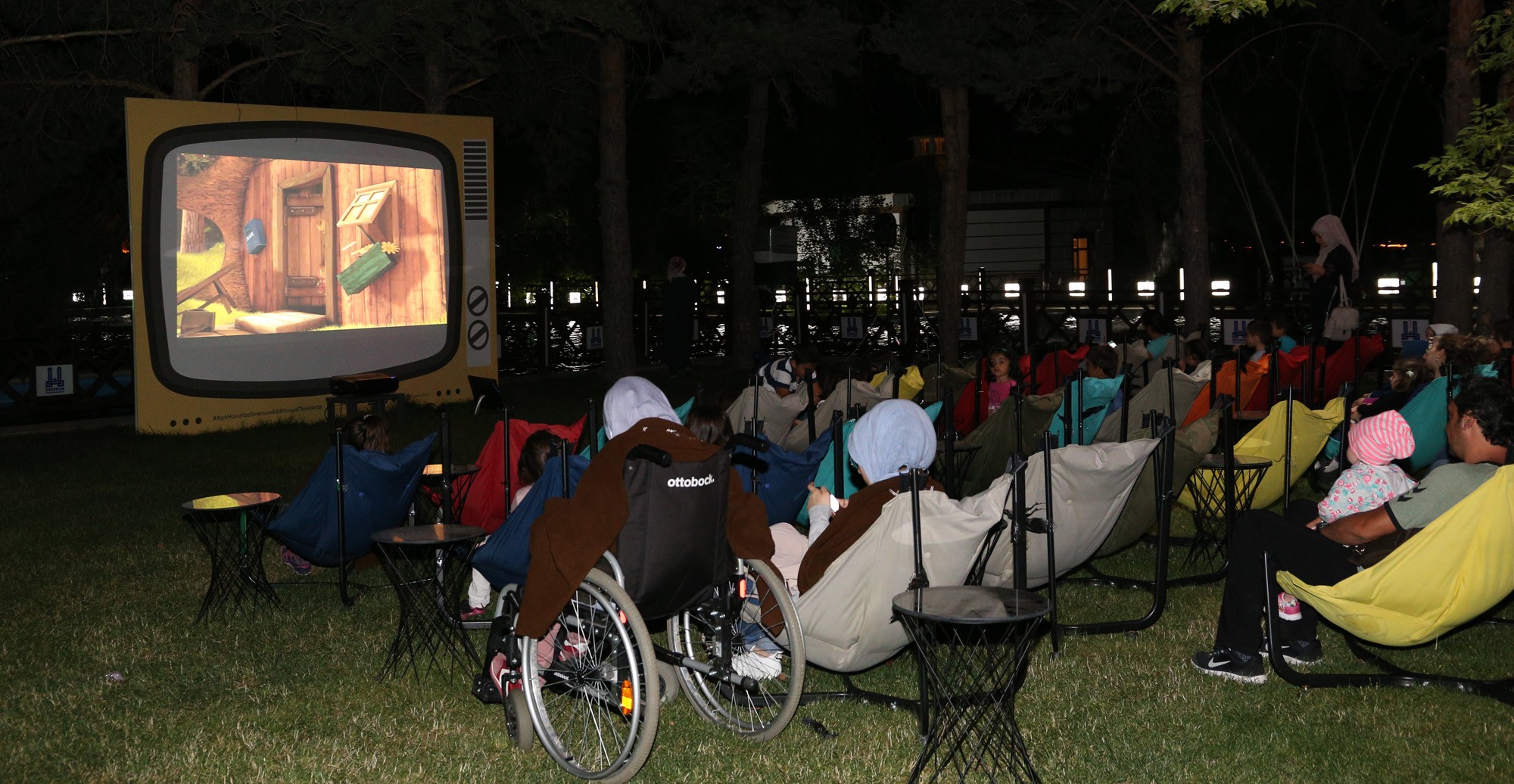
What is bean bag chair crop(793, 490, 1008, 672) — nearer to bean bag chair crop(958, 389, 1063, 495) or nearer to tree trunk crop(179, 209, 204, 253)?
bean bag chair crop(958, 389, 1063, 495)

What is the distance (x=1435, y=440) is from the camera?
7.16m

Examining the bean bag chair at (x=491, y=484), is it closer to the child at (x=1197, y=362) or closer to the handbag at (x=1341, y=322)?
the child at (x=1197, y=362)

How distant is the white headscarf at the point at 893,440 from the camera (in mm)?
4609

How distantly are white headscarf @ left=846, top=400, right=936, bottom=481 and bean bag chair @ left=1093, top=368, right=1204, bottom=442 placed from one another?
282cm

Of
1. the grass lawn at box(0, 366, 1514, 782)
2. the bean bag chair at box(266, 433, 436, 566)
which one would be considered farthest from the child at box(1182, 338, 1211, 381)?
the bean bag chair at box(266, 433, 436, 566)

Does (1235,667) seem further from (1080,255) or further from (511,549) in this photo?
(1080,255)

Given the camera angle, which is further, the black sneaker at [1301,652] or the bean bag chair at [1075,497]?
the black sneaker at [1301,652]

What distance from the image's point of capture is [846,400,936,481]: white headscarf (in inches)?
181

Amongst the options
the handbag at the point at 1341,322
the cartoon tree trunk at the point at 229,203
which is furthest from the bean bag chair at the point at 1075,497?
the cartoon tree trunk at the point at 229,203

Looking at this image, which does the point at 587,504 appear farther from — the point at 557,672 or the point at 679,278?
the point at 679,278

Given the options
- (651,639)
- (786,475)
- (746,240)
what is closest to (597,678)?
(651,639)

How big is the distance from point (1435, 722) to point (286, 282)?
39.3 ft

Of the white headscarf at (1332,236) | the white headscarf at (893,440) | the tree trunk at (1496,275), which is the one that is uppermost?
the white headscarf at (1332,236)

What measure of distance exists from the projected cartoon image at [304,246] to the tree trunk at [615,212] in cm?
234
